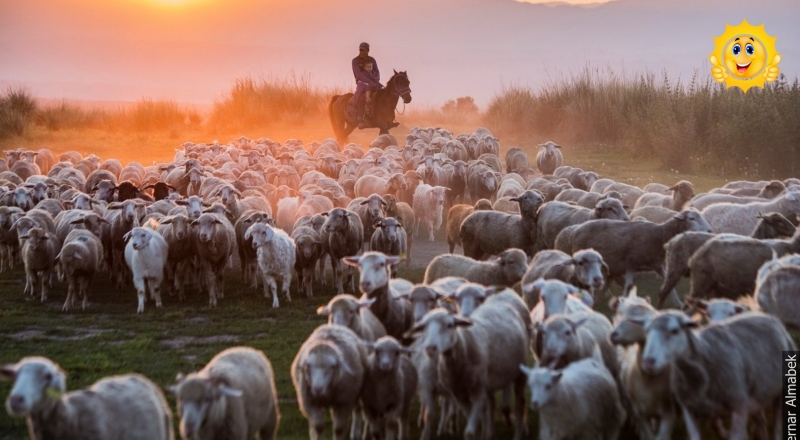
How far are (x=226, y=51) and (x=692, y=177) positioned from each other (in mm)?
131903

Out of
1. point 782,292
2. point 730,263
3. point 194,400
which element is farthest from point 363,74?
point 194,400

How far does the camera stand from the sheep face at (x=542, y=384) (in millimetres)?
5742

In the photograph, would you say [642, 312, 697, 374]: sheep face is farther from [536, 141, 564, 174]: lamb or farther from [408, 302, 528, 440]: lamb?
[536, 141, 564, 174]: lamb

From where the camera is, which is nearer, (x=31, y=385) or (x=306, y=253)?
(x=31, y=385)

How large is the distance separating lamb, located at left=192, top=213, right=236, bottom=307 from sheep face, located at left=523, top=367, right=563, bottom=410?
6796mm

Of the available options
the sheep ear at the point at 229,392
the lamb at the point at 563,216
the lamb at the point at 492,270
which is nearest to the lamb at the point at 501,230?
the lamb at the point at 563,216

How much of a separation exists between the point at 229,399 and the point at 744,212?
26.7 ft

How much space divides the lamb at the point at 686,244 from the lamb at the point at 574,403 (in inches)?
154

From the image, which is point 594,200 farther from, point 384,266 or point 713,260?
point 384,266

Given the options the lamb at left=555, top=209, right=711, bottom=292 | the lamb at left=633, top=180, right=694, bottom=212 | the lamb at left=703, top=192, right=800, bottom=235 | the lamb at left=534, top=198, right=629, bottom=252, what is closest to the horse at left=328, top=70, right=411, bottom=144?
the lamb at left=633, top=180, right=694, bottom=212

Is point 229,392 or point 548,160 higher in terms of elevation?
point 548,160

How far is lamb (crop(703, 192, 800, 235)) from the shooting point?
1105cm

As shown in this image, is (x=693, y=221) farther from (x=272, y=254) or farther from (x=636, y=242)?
(x=272, y=254)

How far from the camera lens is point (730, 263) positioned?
864 centimetres
